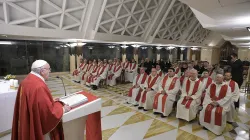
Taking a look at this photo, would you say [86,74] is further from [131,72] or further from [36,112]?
[36,112]

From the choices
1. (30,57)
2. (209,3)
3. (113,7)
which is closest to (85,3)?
(113,7)

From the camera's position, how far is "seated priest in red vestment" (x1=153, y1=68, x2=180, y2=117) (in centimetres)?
456

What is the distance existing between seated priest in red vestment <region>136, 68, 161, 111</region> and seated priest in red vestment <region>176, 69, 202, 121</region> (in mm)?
968

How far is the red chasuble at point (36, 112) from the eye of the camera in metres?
1.83

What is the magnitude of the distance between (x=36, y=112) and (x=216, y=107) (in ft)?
12.4

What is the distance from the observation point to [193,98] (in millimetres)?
4305

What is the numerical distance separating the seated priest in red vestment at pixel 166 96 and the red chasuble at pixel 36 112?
130 inches

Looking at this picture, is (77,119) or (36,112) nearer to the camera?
(36,112)

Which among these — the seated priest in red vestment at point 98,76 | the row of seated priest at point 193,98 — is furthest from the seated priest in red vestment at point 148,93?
the seated priest in red vestment at point 98,76

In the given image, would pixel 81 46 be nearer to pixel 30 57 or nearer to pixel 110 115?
pixel 30 57

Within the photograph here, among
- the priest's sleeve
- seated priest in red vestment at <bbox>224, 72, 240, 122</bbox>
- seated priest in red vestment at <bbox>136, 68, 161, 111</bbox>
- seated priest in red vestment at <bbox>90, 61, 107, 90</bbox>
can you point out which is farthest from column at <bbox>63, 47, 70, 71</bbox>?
the priest's sleeve

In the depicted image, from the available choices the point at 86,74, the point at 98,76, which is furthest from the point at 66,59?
the point at 98,76

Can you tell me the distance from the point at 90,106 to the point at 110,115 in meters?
2.78

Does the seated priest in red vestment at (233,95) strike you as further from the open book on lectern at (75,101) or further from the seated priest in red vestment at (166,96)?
the open book on lectern at (75,101)
